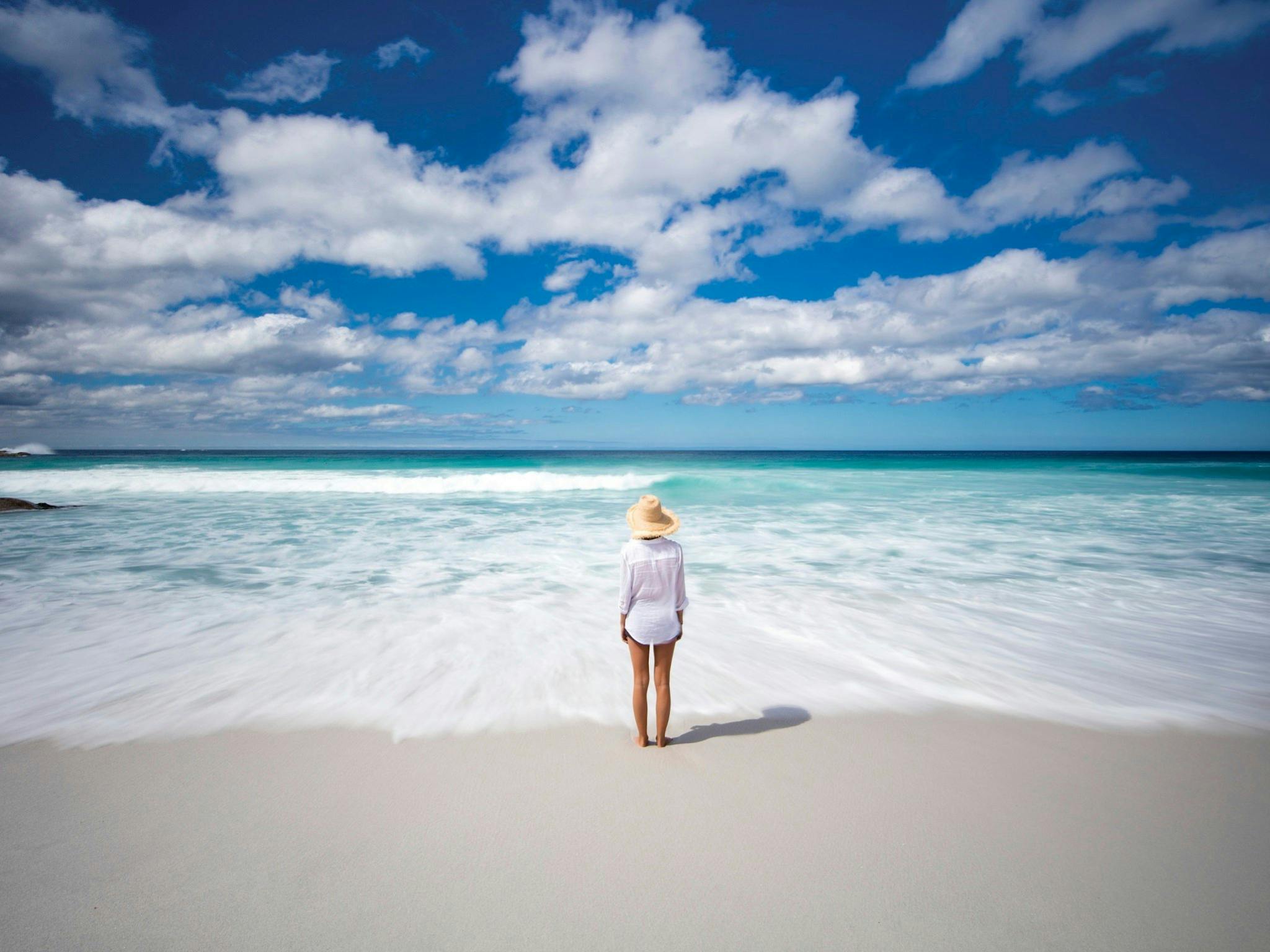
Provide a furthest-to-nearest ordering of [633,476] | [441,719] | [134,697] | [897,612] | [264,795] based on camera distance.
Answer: [633,476] < [897,612] < [134,697] < [441,719] < [264,795]

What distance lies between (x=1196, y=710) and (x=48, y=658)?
9.26 metres

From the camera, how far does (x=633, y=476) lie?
32.2m

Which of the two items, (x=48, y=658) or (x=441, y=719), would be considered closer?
(x=441, y=719)

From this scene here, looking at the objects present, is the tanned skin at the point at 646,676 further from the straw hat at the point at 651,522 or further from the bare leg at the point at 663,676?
the straw hat at the point at 651,522

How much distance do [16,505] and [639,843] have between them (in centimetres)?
2092

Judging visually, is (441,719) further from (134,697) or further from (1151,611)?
(1151,611)

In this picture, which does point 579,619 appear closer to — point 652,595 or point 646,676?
point 646,676

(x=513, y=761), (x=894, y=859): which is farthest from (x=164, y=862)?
(x=894, y=859)

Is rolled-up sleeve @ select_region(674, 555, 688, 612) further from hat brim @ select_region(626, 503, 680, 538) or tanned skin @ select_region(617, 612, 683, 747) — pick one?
hat brim @ select_region(626, 503, 680, 538)

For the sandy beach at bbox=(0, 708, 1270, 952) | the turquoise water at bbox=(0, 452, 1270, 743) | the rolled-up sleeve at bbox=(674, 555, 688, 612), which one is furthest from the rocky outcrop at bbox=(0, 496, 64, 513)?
the rolled-up sleeve at bbox=(674, 555, 688, 612)

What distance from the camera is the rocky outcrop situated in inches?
600

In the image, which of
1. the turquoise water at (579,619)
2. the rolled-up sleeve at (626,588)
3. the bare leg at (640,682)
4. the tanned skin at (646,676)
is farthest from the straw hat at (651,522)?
the turquoise water at (579,619)

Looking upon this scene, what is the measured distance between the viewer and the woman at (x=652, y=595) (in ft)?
11.0

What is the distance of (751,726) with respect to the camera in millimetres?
3953
